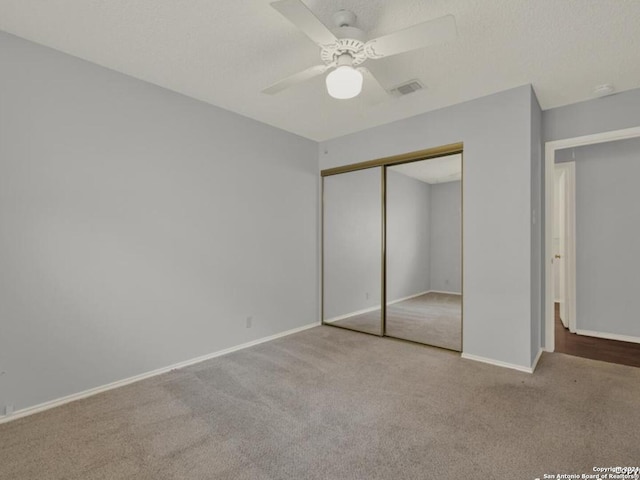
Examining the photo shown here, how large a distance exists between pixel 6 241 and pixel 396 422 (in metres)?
2.91

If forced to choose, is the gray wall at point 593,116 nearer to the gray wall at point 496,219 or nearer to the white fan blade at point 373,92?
the gray wall at point 496,219

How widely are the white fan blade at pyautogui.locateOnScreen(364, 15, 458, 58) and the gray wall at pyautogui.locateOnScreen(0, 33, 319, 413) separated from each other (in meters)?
2.07

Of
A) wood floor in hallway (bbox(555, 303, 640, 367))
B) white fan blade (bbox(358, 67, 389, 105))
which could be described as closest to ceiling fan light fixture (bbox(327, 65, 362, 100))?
white fan blade (bbox(358, 67, 389, 105))

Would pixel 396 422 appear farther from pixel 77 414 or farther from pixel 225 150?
pixel 225 150

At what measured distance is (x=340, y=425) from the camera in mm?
2133

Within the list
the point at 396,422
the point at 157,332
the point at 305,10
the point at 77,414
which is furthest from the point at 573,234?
the point at 77,414

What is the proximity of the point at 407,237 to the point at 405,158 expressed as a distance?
1033 millimetres

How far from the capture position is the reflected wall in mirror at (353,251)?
4.23 meters

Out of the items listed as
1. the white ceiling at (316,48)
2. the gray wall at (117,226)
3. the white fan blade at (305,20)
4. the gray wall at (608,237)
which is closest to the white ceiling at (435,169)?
the white ceiling at (316,48)

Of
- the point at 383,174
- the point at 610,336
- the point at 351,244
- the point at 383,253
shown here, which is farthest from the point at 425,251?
the point at 610,336

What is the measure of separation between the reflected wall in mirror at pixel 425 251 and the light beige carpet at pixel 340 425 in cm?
76

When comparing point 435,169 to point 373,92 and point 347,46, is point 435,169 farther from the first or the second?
point 347,46

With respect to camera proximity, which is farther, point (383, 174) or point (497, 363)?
point (383, 174)

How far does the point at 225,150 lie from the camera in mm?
3486
